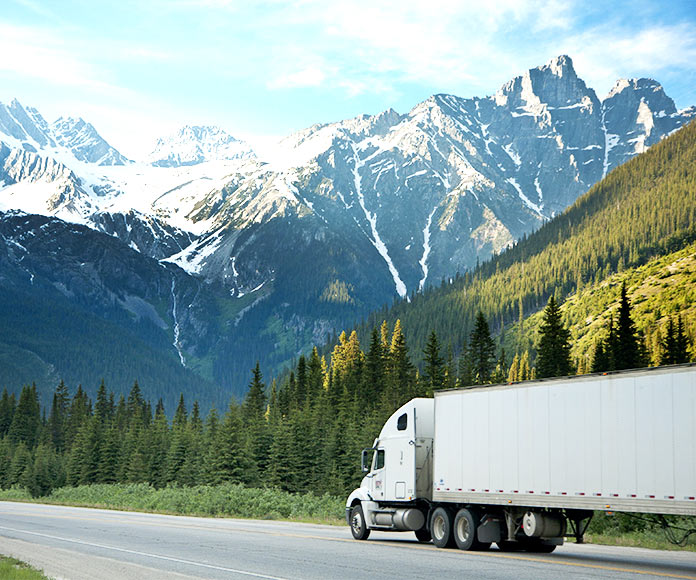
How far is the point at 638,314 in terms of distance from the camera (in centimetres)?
13625

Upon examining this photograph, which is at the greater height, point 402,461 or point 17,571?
point 402,461

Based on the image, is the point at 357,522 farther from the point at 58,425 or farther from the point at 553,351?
the point at 58,425

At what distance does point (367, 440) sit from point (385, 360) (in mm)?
32866

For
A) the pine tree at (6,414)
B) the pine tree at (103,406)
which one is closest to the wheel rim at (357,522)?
the pine tree at (103,406)

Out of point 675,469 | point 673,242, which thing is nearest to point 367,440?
point 675,469

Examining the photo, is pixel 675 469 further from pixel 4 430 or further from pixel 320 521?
pixel 4 430

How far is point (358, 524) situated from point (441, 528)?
4983 millimetres

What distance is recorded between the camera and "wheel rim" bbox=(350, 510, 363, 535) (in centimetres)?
3073

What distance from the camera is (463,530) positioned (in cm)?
2562

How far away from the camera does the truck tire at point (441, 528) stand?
1029 inches

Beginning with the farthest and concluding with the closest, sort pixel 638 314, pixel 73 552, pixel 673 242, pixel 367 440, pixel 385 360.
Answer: pixel 673 242, pixel 638 314, pixel 385 360, pixel 367 440, pixel 73 552

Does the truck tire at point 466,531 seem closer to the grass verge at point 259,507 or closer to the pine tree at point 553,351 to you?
the grass verge at point 259,507

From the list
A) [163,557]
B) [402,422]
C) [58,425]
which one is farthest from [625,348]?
[58,425]

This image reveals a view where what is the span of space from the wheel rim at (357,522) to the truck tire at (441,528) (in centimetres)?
416
